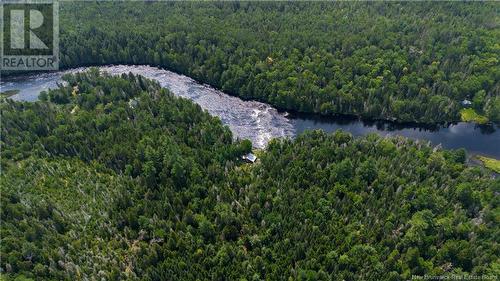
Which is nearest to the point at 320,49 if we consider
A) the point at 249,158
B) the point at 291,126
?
the point at 291,126

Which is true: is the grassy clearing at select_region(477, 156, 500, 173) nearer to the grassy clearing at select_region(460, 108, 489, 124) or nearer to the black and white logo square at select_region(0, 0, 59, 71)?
the grassy clearing at select_region(460, 108, 489, 124)

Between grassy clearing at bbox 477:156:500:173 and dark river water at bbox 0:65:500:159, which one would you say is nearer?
grassy clearing at bbox 477:156:500:173

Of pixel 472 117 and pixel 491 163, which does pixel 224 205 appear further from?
pixel 472 117

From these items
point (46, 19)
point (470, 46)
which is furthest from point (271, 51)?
point (46, 19)

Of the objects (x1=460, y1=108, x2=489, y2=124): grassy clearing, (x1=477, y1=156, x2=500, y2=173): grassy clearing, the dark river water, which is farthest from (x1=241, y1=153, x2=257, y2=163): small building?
(x1=460, y1=108, x2=489, y2=124): grassy clearing

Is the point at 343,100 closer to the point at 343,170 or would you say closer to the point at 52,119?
the point at 343,170

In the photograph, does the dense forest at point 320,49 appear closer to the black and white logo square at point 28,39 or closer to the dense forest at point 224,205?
the black and white logo square at point 28,39

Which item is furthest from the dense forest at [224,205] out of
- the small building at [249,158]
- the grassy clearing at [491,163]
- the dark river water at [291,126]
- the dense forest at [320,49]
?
the dense forest at [320,49]
